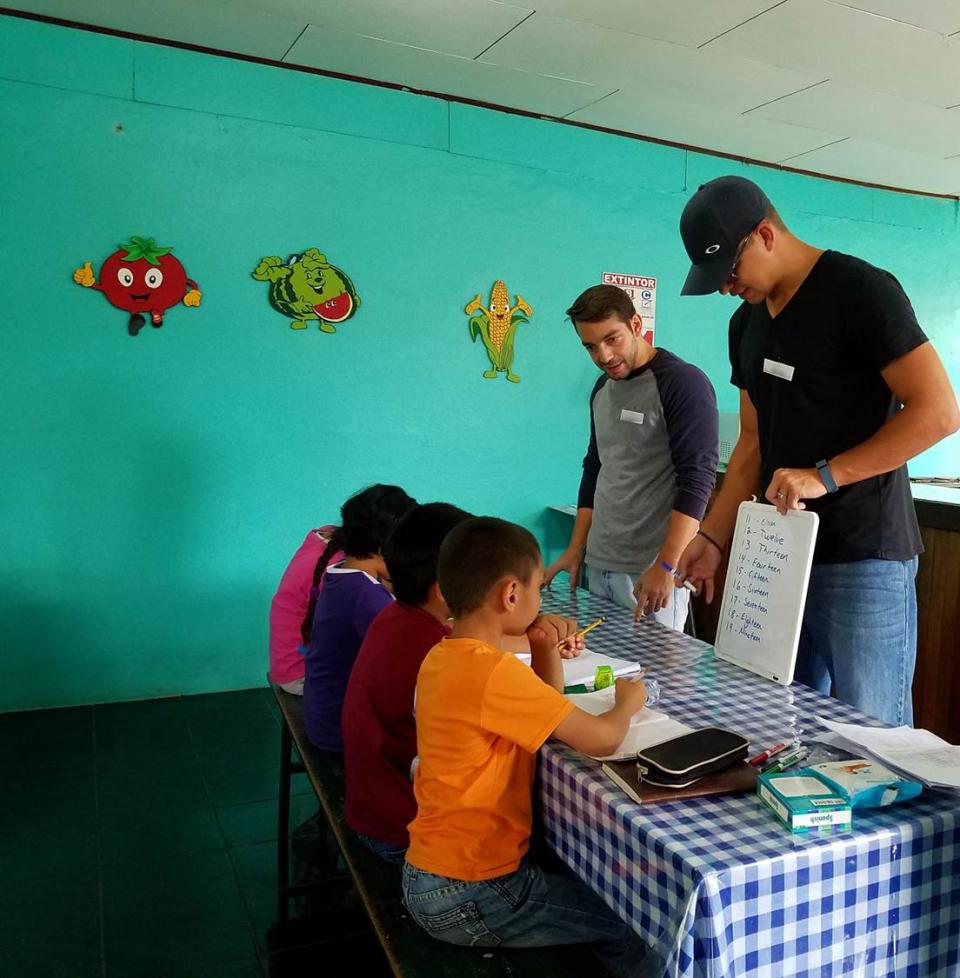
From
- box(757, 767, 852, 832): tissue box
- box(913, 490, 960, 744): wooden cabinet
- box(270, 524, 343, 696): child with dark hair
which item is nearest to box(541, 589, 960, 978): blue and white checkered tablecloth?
box(757, 767, 852, 832): tissue box

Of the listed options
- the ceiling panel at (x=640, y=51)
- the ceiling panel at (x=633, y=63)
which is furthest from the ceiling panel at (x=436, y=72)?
the ceiling panel at (x=633, y=63)

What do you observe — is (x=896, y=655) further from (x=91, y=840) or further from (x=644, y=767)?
(x=91, y=840)

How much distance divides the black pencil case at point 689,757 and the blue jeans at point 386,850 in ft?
1.99

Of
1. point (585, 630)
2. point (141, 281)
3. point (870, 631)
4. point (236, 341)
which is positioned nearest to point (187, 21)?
point (141, 281)

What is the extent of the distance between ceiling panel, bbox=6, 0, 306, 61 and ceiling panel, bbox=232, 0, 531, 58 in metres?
0.11

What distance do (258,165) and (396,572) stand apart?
243cm

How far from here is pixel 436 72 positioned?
11.5ft

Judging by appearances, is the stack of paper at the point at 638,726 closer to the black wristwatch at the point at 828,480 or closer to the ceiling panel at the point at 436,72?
the black wristwatch at the point at 828,480

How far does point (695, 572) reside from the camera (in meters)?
1.97

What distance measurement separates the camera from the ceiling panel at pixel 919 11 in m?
2.76

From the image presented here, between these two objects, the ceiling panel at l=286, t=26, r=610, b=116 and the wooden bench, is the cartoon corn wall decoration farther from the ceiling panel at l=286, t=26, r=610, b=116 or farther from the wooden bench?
the wooden bench

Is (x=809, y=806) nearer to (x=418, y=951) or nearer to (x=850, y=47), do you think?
(x=418, y=951)

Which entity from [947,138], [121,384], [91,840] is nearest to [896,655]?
[91,840]

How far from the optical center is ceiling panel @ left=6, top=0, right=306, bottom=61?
2975 mm
